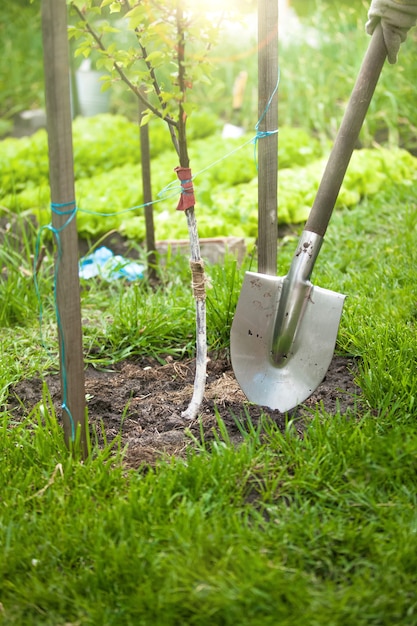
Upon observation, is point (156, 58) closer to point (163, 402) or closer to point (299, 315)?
point (299, 315)

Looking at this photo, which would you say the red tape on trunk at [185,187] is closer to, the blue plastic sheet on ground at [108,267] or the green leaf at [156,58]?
the green leaf at [156,58]

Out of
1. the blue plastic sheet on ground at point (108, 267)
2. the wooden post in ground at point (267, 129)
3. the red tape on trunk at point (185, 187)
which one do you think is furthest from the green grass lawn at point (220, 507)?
the red tape on trunk at point (185, 187)

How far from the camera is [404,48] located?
5.68 meters

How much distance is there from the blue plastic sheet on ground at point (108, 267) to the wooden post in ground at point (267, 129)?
3.53 feet

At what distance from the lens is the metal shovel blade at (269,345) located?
2.28 meters

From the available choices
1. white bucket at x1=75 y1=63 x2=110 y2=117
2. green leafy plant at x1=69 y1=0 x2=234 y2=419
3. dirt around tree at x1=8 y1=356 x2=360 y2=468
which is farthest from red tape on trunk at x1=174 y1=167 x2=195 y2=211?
white bucket at x1=75 y1=63 x2=110 y2=117

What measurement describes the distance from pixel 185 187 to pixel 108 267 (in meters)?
1.51

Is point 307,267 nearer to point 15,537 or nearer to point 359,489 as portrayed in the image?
point 359,489

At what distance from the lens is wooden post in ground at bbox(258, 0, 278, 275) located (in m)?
2.29

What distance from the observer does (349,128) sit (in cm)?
229

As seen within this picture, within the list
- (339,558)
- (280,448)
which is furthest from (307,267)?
(339,558)

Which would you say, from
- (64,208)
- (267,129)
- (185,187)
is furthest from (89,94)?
(64,208)

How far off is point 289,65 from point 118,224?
308cm

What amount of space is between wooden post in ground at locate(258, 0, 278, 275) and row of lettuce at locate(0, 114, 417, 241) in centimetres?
114
